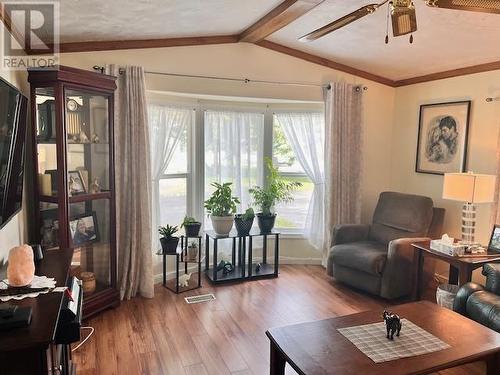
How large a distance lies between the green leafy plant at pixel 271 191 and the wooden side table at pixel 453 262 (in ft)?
4.94

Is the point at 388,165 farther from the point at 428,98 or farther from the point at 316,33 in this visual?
the point at 316,33

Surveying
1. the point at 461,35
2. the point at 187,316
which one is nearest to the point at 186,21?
the point at 461,35

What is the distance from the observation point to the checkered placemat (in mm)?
1863

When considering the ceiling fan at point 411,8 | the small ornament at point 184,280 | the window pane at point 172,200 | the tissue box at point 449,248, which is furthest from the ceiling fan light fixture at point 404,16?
the small ornament at point 184,280

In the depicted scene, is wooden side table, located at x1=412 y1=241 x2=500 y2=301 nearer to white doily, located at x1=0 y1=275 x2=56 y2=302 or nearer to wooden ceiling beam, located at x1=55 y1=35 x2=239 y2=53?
wooden ceiling beam, located at x1=55 y1=35 x2=239 y2=53

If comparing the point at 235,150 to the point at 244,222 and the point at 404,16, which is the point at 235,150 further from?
the point at 404,16

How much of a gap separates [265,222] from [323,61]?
6.30 feet

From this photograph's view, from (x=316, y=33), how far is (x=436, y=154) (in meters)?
Answer: 2.46

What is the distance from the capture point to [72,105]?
2949 mm

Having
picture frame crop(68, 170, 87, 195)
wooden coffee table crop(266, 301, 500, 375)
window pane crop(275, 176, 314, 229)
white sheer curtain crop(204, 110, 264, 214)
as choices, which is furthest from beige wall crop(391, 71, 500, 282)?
picture frame crop(68, 170, 87, 195)

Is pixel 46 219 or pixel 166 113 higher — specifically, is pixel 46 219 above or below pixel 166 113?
below

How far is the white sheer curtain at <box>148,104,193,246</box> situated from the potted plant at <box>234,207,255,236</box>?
2.75 ft

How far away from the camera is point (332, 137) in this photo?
4.32m

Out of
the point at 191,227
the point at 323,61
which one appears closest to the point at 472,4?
the point at 323,61
